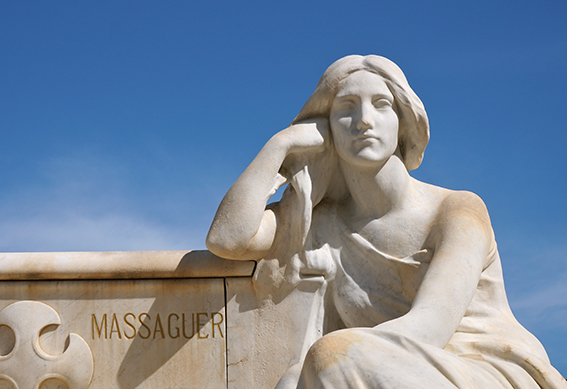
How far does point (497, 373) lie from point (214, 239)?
200 centimetres

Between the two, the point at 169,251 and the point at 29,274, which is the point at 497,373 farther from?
the point at 29,274

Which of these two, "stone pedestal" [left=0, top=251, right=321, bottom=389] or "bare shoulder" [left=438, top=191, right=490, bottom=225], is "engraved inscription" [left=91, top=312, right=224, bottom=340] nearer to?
"stone pedestal" [left=0, top=251, right=321, bottom=389]

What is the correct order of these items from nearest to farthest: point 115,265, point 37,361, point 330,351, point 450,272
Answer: point 330,351, point 450,272, point 37,361, point 115,265

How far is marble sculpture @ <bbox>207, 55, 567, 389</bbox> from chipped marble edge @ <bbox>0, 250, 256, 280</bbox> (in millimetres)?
388

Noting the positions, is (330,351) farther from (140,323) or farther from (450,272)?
(140,323)

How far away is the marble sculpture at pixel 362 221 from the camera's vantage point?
552 cm

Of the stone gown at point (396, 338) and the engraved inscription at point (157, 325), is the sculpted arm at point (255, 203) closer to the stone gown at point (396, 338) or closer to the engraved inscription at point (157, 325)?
the stone gown at point (396, 338)

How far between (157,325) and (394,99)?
2358mm

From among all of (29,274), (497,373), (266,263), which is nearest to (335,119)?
(266,263)

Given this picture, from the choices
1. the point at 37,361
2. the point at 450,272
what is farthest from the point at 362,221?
the point at 37,361

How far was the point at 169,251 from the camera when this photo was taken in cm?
614

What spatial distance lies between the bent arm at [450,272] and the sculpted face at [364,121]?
61cm

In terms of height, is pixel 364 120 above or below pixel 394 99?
Answer: below

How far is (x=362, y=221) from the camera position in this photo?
19.6ft
